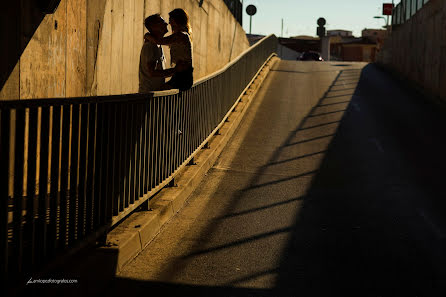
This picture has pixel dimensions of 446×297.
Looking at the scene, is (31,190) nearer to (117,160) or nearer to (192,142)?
(117,160)

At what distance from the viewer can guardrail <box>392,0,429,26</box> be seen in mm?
27828

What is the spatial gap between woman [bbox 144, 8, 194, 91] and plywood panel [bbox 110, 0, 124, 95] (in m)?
0.97

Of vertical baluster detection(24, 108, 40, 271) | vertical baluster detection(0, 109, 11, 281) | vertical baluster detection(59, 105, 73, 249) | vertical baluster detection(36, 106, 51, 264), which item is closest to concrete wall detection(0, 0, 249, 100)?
vertical baluster detection(59, 105, 73, 249)

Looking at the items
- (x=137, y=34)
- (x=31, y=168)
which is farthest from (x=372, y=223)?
(x=137, y=34)

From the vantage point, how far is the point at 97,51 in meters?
8.55

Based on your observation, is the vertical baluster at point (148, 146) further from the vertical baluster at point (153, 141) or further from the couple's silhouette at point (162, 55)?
the couple's silhouette at point (162, 55)

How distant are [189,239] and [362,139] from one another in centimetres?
886

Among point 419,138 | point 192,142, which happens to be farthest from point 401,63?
point 192,142

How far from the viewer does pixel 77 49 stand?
7.87 metres

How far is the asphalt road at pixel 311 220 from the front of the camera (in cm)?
571

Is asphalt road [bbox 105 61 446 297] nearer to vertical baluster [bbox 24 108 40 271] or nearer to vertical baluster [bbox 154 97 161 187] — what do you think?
vertical baluster [bbox 154 97 161 187]

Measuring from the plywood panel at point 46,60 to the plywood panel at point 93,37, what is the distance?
755mm

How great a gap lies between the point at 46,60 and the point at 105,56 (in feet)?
6.42

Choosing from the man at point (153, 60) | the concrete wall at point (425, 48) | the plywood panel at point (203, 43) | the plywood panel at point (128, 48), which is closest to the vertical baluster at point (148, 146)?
the man at point (153, 60)
